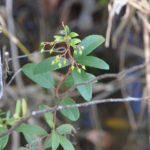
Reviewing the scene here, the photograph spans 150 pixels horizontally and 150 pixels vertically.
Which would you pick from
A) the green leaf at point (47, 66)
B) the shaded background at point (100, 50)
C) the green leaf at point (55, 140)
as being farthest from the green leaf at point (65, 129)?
the shaded background at point (100, 50)

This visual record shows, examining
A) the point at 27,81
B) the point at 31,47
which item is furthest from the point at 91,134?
the point at 31,47

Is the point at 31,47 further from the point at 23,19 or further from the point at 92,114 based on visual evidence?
the point at 92,114

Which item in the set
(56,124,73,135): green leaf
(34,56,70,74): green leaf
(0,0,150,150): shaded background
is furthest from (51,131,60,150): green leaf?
(0,0,150,150): shaded background

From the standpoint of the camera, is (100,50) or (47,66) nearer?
(47,66)

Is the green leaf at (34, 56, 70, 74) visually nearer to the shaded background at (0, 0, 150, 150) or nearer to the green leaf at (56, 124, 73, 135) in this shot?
the green leaf at (56, 124, 73, 135)

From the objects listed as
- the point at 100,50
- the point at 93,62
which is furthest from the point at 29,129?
the point at 100,50

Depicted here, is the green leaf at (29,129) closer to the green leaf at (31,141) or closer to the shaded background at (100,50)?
the green leaf at (31,141)

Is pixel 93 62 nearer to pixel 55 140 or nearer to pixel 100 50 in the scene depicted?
pixel 55 140

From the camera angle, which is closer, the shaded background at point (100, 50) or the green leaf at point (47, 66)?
the green leaf at point (47, 66)
